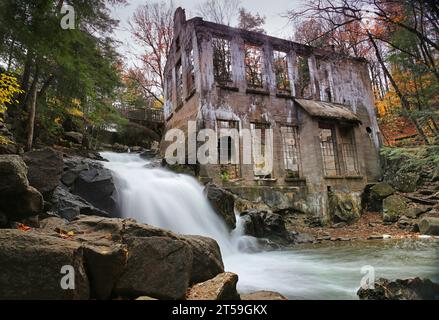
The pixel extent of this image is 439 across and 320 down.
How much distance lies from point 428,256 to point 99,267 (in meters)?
6.41

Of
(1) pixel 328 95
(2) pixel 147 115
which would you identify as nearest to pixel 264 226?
(1) pixel 328 95

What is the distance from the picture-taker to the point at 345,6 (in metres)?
4.25

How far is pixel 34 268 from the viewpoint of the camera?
2.10 metres

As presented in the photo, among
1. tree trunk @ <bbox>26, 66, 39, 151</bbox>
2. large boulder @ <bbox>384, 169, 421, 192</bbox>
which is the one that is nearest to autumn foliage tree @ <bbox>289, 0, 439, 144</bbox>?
large boulder @ <bbox>384, 169, 421, 192</bbox>

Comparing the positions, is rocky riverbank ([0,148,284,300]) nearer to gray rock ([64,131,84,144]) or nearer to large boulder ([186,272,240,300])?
large boulder ([186,272,240,300])

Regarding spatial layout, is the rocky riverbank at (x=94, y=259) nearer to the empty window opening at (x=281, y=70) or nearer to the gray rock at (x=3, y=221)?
the gray rock at (x=3, y=221)

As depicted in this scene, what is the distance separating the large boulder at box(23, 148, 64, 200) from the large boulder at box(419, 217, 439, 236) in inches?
410

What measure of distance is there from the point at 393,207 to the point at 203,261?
1154 centimetres

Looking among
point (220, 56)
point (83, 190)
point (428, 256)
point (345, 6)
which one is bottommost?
point (428, 256)

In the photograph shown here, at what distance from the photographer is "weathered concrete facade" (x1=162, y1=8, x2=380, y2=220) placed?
485 inches

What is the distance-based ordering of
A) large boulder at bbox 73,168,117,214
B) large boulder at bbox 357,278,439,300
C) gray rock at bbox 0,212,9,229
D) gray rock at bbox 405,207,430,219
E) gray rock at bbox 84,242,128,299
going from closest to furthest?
gray rock at bbox 84,242,128,299, large boulder at bbox 357,278,439,300, gray rock at bbox 0,212,9,229, large boulder at bbox 73,168,117,214, gray rock at bbox 405,207,430,219
